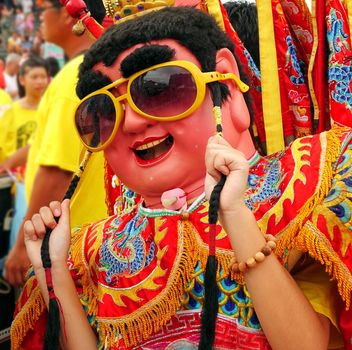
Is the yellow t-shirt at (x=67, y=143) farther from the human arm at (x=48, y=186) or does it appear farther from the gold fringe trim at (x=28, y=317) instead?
the gold fringe trim at (x=28, y=317)

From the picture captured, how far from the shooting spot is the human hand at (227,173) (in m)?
1.25

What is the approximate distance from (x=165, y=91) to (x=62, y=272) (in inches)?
18.1

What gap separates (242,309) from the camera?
135 centimetres

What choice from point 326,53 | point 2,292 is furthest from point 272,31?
point 2,292

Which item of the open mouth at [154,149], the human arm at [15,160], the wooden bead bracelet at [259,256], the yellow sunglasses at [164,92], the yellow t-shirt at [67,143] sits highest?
the yellow sunglasses at [164,92]

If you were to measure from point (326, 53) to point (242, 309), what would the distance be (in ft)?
2.13

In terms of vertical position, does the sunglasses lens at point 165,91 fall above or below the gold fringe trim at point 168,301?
above

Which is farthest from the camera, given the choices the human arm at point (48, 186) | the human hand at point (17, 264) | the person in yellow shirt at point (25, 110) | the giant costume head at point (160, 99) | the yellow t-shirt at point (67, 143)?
→ the person in yellow shirt at point (25, 110)

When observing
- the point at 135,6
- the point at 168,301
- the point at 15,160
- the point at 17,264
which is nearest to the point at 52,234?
the point at 168,301

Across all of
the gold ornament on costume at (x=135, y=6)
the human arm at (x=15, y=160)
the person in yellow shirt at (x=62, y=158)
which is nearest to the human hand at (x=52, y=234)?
the gold ornament on costume at (x=135, y=6)

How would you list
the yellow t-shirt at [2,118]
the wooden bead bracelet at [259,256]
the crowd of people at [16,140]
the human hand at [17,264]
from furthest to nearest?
the yellow t-shirt at [2,118] → the crowd of people at [16,140] → the human hand at [17,264] → the wooden bead bracelet at [259,256]

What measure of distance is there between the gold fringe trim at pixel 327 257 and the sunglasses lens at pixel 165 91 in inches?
13.7

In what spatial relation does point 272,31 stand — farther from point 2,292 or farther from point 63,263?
point 2,292

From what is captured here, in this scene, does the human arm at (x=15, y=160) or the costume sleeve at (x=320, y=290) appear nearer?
the costume sleeve at (x=320, y=290)
